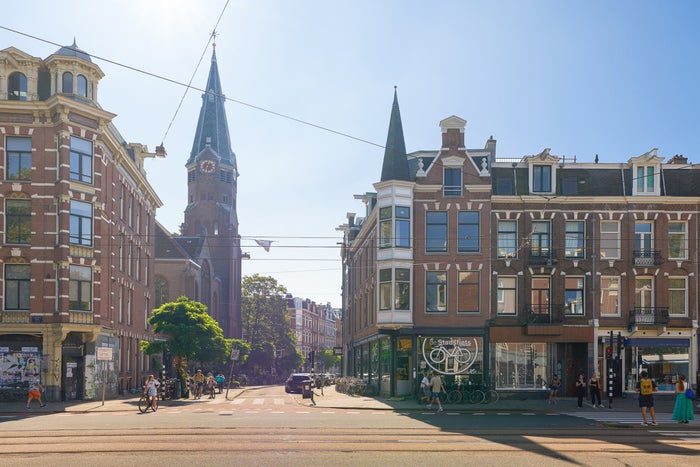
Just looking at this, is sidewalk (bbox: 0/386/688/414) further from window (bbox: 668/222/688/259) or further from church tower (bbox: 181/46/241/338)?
church tower (bbox: 181/46/241/338)

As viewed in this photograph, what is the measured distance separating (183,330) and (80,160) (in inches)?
444

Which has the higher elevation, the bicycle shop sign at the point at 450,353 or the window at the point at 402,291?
the window at the point at 402,291

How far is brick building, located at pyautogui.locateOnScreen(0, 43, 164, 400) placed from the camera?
39219 millimetres

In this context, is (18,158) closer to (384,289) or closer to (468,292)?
(384,289)

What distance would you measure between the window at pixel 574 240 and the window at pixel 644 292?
344cm

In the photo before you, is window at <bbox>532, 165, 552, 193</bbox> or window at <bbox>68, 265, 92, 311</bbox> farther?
window at <bbox>532, 165, 552, 193</bbox>

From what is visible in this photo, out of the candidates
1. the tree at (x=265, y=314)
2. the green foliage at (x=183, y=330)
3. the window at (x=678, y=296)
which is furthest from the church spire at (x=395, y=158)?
the tree at (x=265, y=314)

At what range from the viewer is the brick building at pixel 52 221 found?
39219 millimetres

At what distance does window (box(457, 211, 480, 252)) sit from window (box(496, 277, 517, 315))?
236 centimetres

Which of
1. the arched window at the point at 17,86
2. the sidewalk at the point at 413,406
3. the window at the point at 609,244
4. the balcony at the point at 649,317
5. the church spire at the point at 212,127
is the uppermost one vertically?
the church spire at the point at 212,127

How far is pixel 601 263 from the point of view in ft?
135

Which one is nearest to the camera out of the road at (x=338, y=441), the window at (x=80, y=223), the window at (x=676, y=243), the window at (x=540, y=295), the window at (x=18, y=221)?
the road at (x=338, y=441)

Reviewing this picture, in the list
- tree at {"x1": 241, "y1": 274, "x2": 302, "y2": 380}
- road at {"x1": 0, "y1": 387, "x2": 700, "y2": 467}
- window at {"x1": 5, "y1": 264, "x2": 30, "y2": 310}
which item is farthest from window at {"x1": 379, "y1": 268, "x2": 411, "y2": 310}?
tree at {"x1": 241, "y1": 274, "x2": 302, "y2": 380}

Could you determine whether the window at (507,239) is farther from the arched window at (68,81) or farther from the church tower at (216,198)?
the church tower at (216,198)
